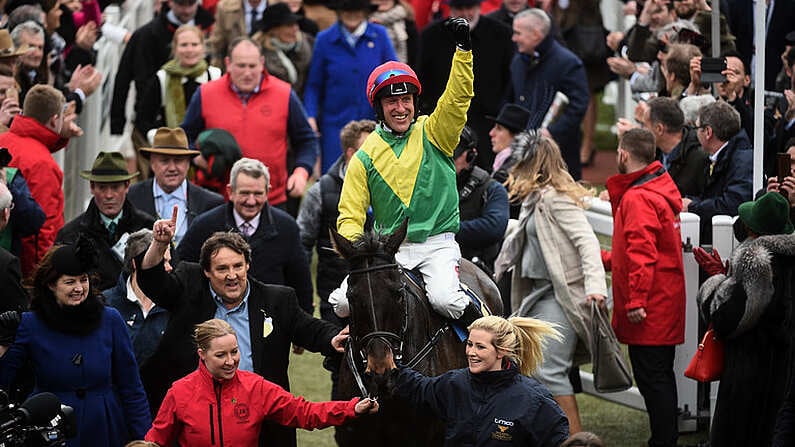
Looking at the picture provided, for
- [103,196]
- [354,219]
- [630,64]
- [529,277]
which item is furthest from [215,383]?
[630,64]

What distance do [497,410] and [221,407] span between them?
1.34 m

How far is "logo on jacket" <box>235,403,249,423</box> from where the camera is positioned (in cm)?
742

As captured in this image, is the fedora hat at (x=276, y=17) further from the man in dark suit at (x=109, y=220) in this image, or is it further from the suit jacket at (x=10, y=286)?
the suit jacket at (x=10, y=286)

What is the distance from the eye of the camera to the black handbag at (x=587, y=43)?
17016mm

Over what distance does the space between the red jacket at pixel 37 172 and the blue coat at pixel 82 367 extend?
7.82 feet

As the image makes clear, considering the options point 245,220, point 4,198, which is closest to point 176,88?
point 245,220

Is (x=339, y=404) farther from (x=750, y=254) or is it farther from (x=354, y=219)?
(x=750, y=254)

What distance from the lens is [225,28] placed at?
14.6 m

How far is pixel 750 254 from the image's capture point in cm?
Result: 825

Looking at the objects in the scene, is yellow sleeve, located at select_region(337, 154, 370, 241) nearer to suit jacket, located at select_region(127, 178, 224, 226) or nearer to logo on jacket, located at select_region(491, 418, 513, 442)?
logo on jacket, located at select_region(491, 418, 513, 442)

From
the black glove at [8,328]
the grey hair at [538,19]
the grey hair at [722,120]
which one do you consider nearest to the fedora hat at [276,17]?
the grey hair at [538,19]

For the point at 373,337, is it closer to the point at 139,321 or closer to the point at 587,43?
the point at 139,321

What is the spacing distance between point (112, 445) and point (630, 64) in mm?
6580

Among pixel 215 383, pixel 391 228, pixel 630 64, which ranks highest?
pixel 630 64
